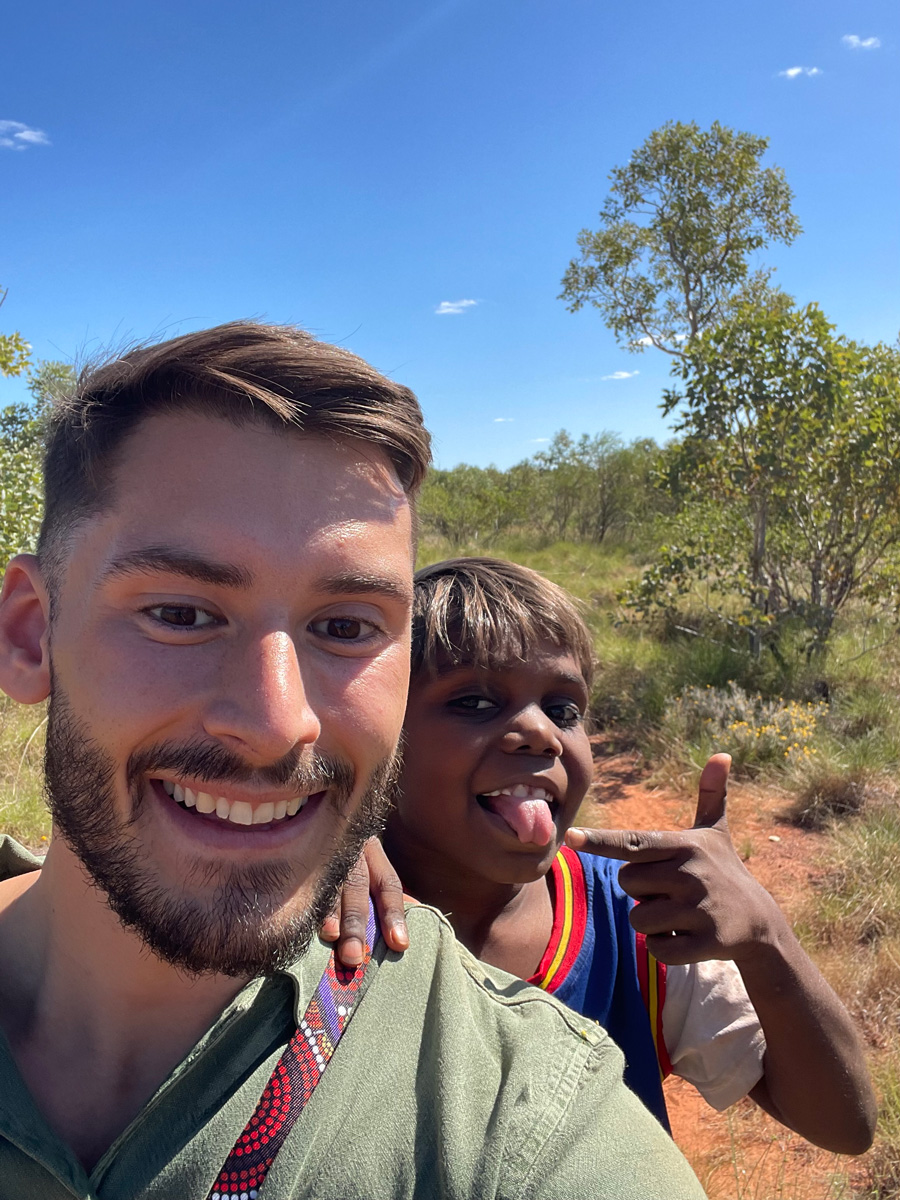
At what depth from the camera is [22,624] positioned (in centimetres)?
126

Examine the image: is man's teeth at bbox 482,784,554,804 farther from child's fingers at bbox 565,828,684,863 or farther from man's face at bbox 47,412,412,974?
man's face at bbox 47,412,412,974

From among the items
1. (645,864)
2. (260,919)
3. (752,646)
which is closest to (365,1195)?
(260,919)

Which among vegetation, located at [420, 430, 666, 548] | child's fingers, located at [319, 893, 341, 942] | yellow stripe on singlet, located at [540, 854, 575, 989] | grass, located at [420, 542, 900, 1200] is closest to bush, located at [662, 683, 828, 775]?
grass, located at [420, 542, 900, 1200]

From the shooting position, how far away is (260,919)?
3.43ft

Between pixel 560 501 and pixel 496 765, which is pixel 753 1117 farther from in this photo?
pixel 560 501

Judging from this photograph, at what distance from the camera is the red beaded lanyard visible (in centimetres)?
93

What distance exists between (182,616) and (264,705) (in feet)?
0.61

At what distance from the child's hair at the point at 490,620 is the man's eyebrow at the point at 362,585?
49cm

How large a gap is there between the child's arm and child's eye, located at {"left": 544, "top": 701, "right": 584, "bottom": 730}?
0.40 m

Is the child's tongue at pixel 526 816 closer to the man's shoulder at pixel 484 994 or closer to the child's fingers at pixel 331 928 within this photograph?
the man's shoulder at pixel 484 994

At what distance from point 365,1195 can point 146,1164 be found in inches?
10.8

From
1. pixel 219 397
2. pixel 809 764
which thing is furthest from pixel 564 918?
pixel 809 764

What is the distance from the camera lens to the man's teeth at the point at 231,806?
1048 millimetres

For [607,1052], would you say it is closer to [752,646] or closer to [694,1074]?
[694,1074]
